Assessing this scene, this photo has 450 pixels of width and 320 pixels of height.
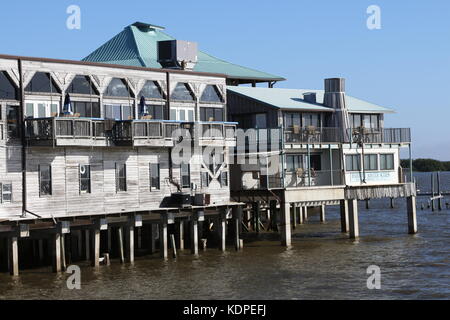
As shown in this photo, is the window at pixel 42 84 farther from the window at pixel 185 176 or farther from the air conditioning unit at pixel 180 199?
the window at pixel 185 176

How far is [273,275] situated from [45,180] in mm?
13362

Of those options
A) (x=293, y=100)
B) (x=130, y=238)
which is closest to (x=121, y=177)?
(x=130, y=238)

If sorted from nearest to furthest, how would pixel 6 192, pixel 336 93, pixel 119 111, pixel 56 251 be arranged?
pixel 6 192, pixel 56 251, pixel 119 111, pixel 336 93

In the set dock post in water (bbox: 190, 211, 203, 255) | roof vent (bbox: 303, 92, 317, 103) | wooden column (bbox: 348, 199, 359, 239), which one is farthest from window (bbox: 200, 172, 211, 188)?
roof vent (bbox: 303, 92, 317, 103)

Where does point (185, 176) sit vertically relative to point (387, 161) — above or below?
below

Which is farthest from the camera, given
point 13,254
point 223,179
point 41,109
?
point 223,179

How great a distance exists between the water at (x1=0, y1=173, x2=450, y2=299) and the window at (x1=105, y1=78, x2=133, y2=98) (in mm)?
9923

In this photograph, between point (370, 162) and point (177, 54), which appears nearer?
point (177, 54)

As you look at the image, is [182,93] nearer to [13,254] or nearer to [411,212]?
[13,254]

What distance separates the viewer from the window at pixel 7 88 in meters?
46.7

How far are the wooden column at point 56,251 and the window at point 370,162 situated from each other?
2615cm

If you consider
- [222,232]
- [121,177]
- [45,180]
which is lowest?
[222,232]

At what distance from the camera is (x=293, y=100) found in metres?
68.1

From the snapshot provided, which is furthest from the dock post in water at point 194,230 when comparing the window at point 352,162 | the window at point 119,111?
the window at point 352,162
